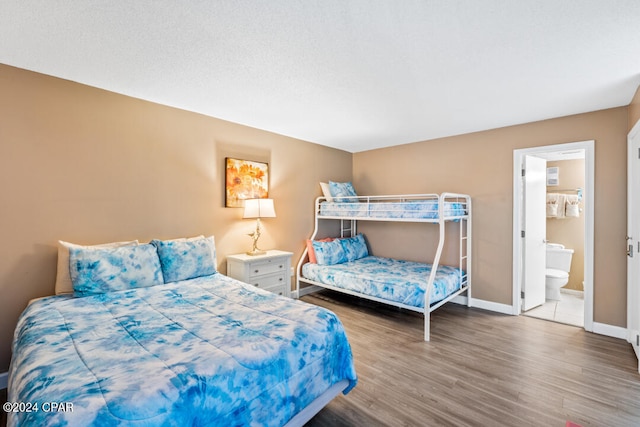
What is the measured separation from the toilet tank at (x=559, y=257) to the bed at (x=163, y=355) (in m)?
4.33

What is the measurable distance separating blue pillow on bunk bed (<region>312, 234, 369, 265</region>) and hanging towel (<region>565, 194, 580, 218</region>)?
330 centimetres

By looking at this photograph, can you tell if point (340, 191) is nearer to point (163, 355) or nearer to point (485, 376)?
point (485, 376)

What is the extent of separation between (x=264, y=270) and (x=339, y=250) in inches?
51.2

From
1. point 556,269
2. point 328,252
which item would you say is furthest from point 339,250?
point 556,269

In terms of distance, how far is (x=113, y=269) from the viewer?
2297 millimetres

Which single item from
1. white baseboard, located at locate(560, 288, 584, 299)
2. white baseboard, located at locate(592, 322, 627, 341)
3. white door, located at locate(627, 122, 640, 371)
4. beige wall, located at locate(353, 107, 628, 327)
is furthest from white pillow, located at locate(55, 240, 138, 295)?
white baseboard, located at locate(560, 288, 584, 299)

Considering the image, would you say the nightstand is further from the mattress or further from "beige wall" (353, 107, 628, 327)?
"beige wall" (353, 107, 628, 327)

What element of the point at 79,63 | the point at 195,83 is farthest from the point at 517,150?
the point at 79,63

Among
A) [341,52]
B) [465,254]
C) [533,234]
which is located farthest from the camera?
[465,254]

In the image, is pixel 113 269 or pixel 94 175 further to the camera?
pixel 94 175

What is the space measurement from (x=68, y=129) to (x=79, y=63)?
60cm

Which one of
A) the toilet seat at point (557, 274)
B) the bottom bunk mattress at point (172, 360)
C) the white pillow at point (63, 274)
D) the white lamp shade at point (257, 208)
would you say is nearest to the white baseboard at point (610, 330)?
the toilet seat at point (557, 274)

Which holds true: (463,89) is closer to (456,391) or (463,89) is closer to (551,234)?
(456,391)

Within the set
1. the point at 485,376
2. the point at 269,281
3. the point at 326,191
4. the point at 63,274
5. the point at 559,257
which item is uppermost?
the point at 326,191
